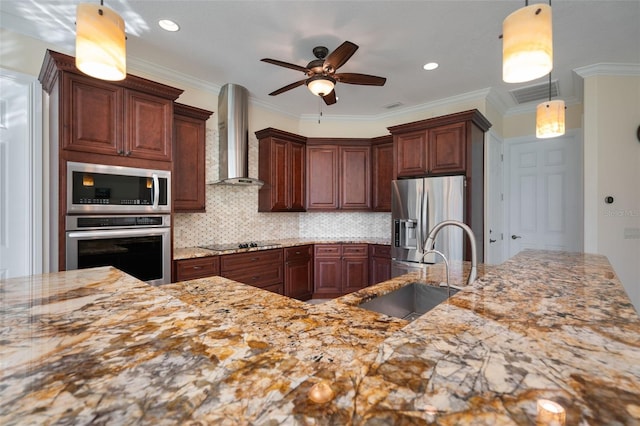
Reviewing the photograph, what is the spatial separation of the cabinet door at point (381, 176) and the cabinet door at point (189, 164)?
2.47 m

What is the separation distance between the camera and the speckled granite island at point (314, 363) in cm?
39

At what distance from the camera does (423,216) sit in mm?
3502

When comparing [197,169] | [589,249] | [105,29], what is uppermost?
[105,29]

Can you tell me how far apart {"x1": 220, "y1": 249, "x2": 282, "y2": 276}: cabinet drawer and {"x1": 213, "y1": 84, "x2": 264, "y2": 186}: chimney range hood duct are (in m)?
0.93

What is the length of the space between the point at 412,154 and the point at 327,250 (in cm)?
176

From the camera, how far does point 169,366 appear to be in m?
0.51

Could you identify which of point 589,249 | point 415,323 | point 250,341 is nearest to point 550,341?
point 415,323

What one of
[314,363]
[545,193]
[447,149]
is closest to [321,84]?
[447,149]

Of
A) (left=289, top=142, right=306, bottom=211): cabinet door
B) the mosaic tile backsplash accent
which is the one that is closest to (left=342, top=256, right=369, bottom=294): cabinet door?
the mosaic tile backsplash accent

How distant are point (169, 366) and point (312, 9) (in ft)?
8.42

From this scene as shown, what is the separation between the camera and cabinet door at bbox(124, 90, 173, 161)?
2.48 m

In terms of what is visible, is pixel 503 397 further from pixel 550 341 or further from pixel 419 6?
pixel 419 6

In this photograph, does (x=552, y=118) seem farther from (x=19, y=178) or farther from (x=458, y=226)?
(x=19, y=178)

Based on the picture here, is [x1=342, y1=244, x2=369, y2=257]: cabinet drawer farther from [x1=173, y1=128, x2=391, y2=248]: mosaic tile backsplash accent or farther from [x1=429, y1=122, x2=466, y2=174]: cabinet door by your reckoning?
[x1=429, y1=122, x2=466, y2=174]: cabinet door
